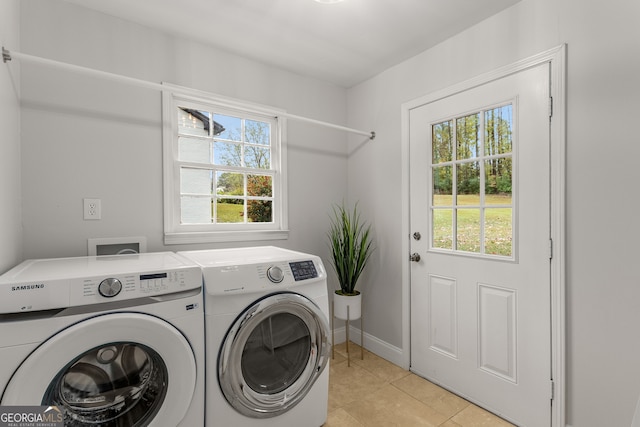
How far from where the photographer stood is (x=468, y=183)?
2.02 metres

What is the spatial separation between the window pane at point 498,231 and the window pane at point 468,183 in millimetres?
124

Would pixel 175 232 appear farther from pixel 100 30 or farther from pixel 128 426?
pixel 100 30

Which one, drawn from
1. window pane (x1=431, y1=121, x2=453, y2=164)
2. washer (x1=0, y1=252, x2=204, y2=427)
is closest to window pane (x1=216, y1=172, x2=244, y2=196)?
washer (x1=0, y1=252, x2=204, y2=427)

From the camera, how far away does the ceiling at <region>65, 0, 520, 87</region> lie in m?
1.79

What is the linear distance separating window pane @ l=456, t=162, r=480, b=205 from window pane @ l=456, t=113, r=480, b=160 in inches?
2.6

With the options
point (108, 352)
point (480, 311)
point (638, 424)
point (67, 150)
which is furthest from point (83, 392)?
point (480, 311)

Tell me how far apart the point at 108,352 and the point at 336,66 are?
92.4 inches

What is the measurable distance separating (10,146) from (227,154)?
120cm

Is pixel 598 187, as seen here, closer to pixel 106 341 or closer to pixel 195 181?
pixel 106 341

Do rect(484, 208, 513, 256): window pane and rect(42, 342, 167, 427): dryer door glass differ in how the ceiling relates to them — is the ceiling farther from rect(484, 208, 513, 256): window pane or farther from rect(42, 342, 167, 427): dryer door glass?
rect(42, 342, 167, 427): dryer door glass

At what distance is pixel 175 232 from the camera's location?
6.88ft

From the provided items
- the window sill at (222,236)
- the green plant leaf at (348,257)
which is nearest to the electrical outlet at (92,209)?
the window sill at (222,236)

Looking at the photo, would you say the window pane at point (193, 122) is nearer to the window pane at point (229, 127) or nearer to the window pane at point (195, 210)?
the window pane at point (229, 127)

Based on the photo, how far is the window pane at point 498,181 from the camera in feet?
6.00
